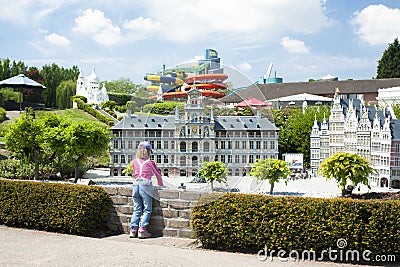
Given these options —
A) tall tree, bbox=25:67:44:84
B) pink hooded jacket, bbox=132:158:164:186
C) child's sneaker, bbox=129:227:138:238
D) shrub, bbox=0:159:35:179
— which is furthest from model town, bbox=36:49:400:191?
tall tree, bbox=25:67:44:84

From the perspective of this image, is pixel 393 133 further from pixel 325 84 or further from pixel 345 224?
pixel 325 84

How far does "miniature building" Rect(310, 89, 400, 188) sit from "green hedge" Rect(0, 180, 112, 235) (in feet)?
30.2

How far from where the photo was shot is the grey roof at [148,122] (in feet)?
20.9

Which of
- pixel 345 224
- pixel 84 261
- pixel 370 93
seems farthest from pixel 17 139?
pixel 370 93

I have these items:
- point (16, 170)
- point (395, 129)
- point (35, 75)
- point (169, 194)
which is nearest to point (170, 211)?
point (169, 194)

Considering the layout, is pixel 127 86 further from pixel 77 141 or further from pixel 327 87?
pixel 327 87

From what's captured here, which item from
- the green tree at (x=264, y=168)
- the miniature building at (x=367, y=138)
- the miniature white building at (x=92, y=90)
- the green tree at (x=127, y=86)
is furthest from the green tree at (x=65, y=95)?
the green tree at (x=264, y=168)

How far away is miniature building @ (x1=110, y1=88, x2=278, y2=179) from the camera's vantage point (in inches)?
243

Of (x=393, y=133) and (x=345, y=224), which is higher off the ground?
(x=393, y=133)

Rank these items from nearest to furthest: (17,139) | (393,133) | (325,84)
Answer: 1. (393,133)
2. (17,139)
3. (325,84)

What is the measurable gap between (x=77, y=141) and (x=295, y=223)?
17478 mm

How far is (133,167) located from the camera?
24.1 feet

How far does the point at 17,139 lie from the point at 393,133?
665 inches

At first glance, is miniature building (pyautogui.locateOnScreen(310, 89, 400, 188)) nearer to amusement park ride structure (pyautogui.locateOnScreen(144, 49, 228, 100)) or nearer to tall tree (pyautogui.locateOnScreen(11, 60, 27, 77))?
amusement park ride structure (pyautogui.locateOnScreen(144, 49, 228, 100))
